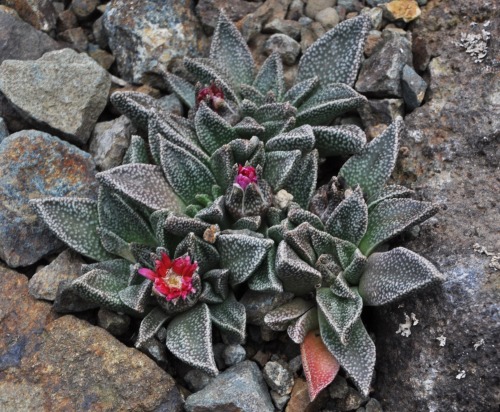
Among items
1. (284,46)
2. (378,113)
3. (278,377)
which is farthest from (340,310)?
(284,46)

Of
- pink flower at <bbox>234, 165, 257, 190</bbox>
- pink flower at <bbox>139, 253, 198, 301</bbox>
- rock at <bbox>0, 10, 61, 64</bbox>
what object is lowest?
pink flower at <bbox>139, 253, 198, 301</bbox>

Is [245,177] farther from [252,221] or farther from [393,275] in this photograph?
[393,275]

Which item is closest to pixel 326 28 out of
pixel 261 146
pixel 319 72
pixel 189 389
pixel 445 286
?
pixel 319 72

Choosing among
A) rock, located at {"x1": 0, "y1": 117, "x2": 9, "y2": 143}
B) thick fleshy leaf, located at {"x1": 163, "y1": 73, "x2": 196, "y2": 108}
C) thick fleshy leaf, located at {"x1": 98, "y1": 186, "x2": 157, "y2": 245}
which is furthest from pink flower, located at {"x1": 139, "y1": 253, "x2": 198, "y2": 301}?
rock, located at {"x1": 0, "y1": 117, "x2": 9, "y2": 143}

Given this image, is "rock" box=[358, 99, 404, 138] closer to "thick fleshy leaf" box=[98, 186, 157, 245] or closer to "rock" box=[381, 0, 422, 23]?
"rock" box=[381, 0, 422, 23]

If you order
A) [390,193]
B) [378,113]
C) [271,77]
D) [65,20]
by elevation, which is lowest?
[390,193]

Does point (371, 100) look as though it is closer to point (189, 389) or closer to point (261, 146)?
point (261, 146)
